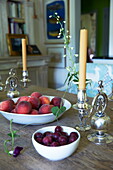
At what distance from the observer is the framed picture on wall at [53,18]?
3775 mm

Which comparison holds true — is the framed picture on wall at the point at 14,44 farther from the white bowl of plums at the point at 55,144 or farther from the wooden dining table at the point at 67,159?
the white bowl of plums at the point at 55,144

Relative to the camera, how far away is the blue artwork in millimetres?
3828

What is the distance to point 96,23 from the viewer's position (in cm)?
595

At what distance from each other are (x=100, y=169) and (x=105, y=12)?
18.7 feet

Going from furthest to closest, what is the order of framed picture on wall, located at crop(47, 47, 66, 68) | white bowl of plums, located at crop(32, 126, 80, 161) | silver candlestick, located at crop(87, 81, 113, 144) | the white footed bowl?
framed picture on wall, located at crop(47, 47, 66, 68) < the white footed bowl < silver candlestick, located at crop(87, 81, 113, 144) < white bowl of plums, located at crop(32, 126, 80, 161)

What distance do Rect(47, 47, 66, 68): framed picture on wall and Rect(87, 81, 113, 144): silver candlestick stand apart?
11.0ft

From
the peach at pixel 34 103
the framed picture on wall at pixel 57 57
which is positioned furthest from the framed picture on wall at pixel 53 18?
the peach at pixel 34 103

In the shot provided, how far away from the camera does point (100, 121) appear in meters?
0.72

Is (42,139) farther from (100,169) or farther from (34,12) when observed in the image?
(34,12)

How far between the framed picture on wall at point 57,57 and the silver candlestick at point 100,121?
11.0ft

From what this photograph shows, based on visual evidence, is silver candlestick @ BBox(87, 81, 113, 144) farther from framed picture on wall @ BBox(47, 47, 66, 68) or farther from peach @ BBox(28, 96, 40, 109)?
framed picture on wall @ BBox(47, 47, 66, 68)

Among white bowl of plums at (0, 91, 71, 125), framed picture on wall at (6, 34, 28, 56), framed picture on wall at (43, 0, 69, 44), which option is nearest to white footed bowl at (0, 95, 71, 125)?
white bowl of plums at (0, 91, 71, 125)

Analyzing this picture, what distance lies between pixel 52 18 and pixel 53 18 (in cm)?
2

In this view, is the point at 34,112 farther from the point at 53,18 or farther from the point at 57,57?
the point at 53,18
